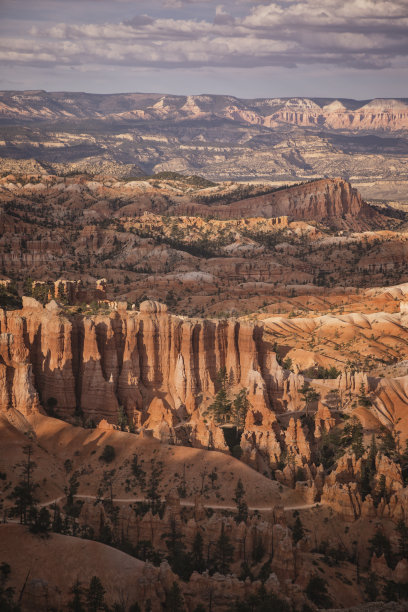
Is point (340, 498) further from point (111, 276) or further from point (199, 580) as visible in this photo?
point (111, 276)

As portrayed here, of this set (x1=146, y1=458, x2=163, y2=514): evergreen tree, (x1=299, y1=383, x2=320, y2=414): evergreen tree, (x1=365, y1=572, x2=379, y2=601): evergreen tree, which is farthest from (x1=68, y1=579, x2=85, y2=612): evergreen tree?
(x1=299, y1=383, x2=320, y2=414): evergreen tree

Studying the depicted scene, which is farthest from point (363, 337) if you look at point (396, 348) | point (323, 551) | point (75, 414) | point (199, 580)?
point (199, 580)

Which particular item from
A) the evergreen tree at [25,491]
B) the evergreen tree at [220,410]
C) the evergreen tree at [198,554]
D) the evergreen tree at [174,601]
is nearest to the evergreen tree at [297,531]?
Answer: the evergreen tree at [198,554]

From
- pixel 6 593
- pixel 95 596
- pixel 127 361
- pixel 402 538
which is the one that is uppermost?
pixel 127 361

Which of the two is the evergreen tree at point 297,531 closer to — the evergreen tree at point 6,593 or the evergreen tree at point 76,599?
the evergreen tree at point 76,599

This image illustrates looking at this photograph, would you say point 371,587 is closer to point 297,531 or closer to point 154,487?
point 297,531

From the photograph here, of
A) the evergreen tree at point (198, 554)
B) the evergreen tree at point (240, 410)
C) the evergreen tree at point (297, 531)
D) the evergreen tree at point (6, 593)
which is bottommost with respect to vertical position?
the evergreen tree at point (297, 531)

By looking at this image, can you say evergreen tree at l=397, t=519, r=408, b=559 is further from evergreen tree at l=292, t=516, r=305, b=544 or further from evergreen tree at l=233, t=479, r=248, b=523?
evergreen tree at l=233, t=479, r=248, b=523

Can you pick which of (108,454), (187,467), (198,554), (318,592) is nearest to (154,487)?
(187,467)

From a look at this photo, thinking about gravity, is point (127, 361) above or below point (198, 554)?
above
